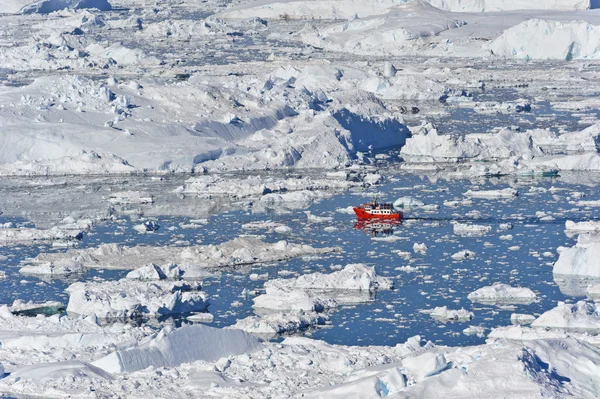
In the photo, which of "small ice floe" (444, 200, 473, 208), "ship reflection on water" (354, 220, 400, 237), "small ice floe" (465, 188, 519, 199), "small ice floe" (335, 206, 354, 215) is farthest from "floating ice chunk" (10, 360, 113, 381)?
"small ice floe" (465, 188, 519, 199)

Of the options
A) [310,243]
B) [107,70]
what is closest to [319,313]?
[310,243]

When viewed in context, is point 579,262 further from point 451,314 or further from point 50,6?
point 50,6

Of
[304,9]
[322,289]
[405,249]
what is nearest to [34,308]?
[322,289]

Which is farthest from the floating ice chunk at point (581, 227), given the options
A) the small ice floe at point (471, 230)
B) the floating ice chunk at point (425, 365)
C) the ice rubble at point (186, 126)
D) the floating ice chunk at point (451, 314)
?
the floating ice chunk at point (425, 365)

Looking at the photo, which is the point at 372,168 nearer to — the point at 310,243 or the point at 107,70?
the point at 310,243

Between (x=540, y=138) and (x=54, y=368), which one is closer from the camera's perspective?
(x=54, y=368)

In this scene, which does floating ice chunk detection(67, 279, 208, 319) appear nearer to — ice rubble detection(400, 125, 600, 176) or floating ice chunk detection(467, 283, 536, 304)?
floating ice chunk detection(467, 283, 536, 304)

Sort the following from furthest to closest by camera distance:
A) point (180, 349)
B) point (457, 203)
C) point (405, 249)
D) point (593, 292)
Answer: point (457, 203) → point (405, 249) → point (593, 292) → point (180, 349)
